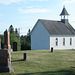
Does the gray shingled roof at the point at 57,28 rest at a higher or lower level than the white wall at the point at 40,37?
higher

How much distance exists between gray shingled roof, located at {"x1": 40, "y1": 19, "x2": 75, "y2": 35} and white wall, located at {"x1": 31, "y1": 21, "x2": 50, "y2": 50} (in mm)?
918

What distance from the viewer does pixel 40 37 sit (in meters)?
37.9

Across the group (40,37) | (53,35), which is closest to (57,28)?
(53,35)

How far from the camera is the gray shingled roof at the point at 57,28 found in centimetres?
3709

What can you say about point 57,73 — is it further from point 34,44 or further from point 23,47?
point 23,47

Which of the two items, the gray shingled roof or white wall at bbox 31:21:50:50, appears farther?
the gray shingled roof

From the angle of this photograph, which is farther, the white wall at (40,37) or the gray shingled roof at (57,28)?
the gray shingled roof at (57,28)

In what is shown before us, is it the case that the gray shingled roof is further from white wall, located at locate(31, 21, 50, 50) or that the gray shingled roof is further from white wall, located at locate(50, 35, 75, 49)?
white wall, located at locate(31, 21, 50, 50)

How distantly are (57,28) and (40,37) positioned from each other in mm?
4279

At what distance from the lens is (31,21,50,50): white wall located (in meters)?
36.8

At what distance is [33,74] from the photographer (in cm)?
1185

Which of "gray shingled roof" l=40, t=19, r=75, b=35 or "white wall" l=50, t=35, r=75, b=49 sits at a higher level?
"gray shingled roof" l=40, t=19, r=75, b=35

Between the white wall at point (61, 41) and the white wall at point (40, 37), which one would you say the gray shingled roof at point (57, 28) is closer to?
the white wall at point (61, 41)

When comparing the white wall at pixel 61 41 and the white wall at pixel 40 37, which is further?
the white wall at pixel 61 41
